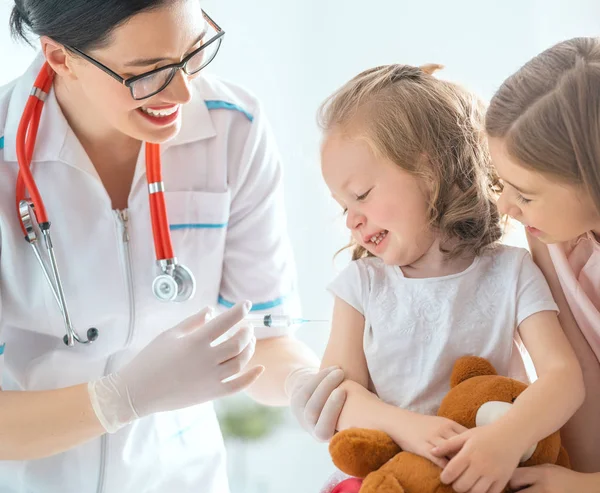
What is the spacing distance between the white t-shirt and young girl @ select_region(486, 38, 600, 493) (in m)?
0.11

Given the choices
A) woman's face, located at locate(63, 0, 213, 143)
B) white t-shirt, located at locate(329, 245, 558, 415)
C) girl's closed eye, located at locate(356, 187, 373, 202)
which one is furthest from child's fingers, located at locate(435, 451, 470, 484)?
woman's face, located at locate(63, 0, 213, 143)

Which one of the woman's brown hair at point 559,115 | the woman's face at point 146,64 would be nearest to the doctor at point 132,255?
the woman's face at point 146,64

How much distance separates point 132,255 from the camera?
1.79 metres

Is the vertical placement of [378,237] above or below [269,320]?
above

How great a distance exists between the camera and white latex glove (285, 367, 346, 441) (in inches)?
60.6

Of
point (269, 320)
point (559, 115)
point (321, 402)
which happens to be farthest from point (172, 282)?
point (559, 115)

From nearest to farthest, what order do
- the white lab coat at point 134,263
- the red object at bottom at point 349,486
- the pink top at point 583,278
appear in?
1. the red object at bottom at point 349,486
2. the pink top at point 583,278
3. the white lab coat at point 134,263

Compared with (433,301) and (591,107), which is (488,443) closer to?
(433,301)

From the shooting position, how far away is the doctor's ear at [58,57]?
5.19ft

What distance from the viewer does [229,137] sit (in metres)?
1.90

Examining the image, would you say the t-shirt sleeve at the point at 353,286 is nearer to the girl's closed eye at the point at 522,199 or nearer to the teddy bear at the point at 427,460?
the teddy bear at the point at 427,460

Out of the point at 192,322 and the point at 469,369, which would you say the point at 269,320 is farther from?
the point at 469,369

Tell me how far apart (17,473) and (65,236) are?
23.1 inches

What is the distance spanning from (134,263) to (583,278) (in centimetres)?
101
